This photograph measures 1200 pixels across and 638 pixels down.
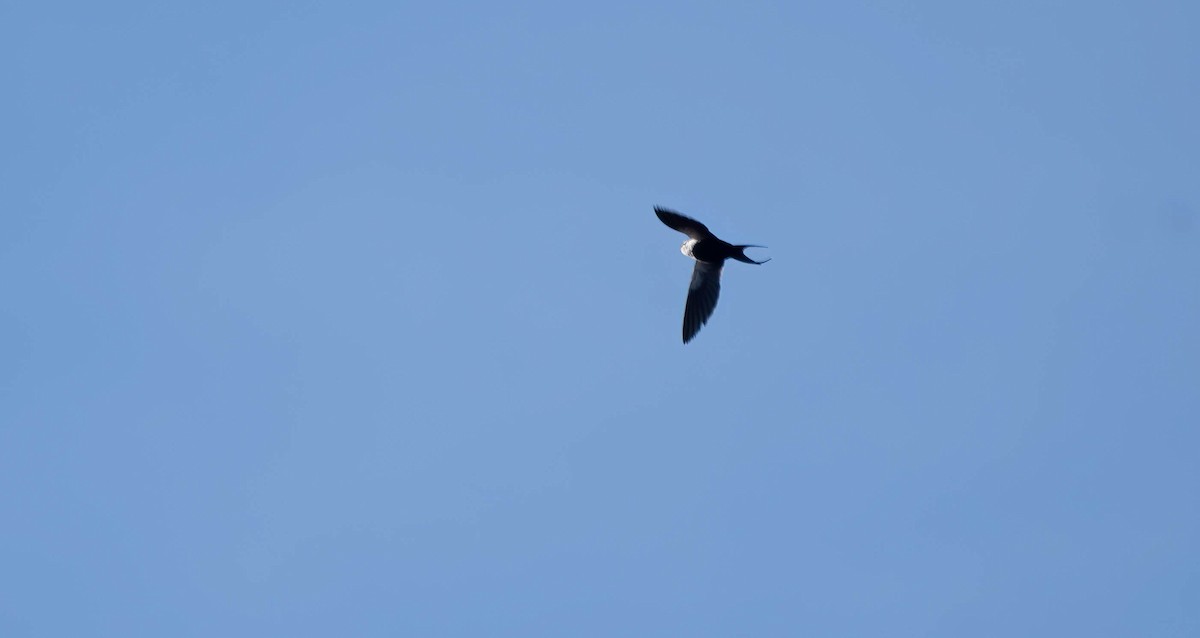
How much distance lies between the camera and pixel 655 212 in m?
18.7

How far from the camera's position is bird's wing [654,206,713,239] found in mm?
18750

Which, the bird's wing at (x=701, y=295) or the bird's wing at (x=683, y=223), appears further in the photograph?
the bird's wing at (x=701, y=295)

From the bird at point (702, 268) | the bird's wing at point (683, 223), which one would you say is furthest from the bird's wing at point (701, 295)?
the bird's wing at point (683, 223)

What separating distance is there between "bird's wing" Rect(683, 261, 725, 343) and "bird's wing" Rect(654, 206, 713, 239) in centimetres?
89

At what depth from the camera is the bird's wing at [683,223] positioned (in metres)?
18.8

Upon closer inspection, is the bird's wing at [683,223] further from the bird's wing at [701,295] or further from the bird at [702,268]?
the bird's wing at [701,295]

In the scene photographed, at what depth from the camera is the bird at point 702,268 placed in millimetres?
19203

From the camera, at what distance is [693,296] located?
20312mm

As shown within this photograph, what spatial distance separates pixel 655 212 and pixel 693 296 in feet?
6.89

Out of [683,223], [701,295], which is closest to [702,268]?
[701,295]

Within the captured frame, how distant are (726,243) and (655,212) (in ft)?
4.12

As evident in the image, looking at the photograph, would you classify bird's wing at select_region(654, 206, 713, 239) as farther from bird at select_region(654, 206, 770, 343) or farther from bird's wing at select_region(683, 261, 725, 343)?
bird's wing at select_region(683, 261, 725, 343)

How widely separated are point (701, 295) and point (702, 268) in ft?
1.40

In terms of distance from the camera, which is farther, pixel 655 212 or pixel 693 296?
pixel 693 296
